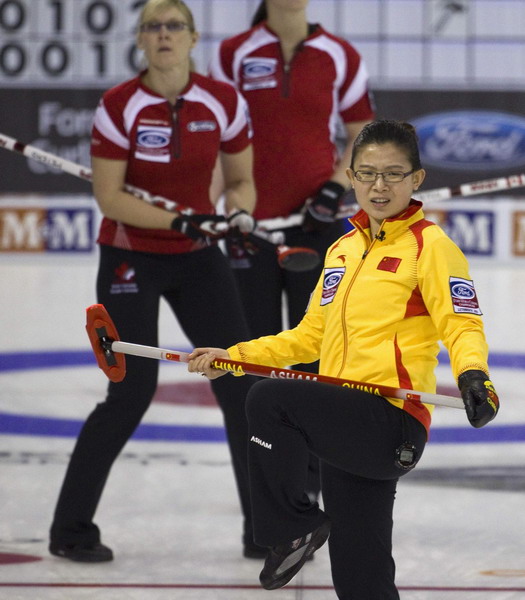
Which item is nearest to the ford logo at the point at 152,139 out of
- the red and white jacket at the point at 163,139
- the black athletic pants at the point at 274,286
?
the red and white jacket at the point at 163,139

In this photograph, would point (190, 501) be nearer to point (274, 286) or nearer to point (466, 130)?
point (274, 286)

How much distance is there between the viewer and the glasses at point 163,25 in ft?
12.3

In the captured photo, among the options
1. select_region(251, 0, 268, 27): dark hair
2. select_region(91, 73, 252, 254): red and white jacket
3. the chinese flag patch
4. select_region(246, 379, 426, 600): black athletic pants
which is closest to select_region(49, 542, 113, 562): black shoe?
select_region(91, 73, 252, 254): red and white jacket

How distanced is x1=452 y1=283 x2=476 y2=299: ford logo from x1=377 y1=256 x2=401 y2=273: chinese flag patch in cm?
15

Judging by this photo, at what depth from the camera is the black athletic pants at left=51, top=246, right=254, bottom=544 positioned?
373 cm

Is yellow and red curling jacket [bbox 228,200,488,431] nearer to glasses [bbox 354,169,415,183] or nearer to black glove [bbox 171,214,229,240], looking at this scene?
glasses [bbox 354,169,415,183]

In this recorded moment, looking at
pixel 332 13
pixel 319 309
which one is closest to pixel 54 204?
pixel 332 13

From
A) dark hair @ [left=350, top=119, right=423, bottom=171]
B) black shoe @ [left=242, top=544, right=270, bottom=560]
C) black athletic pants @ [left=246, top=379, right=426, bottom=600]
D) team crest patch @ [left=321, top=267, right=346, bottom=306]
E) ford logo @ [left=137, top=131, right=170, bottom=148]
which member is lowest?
black shoe @ [left=242, top=544, right=270, bottom=560]

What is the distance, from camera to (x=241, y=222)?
384 cm

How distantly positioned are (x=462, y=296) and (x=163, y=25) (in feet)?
5.41

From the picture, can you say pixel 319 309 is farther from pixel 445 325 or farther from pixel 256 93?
pixel 256 93

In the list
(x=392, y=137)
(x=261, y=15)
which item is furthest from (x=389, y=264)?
(x=261, y=15)

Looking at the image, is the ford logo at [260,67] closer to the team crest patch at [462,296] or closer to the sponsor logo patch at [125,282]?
the sponsor logo patch at [125,282]

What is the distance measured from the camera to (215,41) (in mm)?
11164
